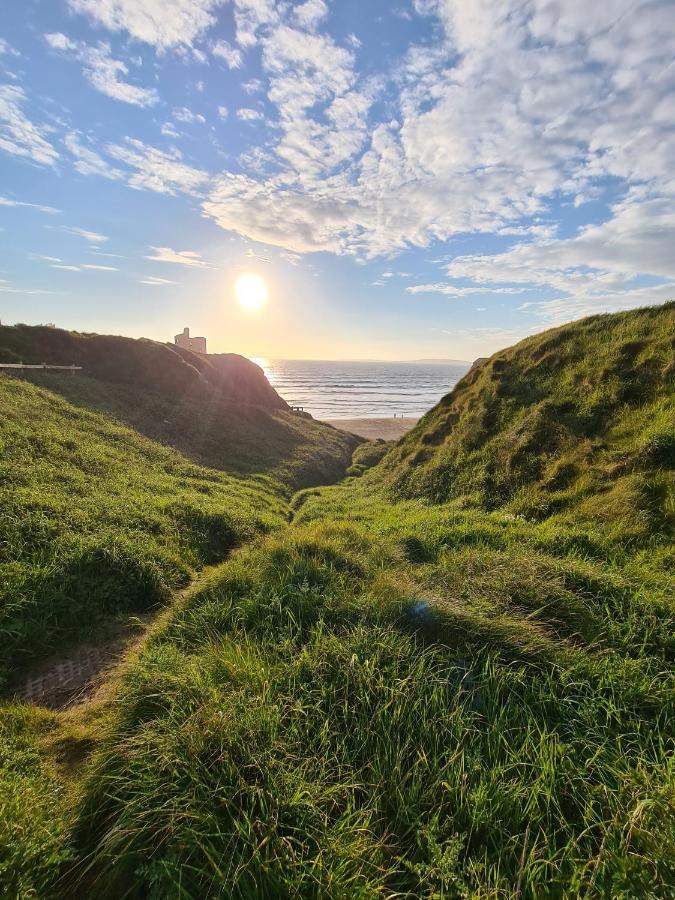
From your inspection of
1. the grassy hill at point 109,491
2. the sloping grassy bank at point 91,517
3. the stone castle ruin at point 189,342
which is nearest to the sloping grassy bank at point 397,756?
the sloping grassy bank at point 91,517

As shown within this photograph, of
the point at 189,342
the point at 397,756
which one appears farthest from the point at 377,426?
the point at 397,756

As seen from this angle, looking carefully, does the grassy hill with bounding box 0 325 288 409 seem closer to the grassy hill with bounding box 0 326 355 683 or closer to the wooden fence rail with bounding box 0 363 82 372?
the grassy hill with bounding box 0 326 355 683

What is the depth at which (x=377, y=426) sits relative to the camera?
2367 inches

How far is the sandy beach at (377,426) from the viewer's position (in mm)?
53656

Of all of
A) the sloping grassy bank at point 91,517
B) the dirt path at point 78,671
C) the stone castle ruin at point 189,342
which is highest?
the stone castle ruin at point 189,342

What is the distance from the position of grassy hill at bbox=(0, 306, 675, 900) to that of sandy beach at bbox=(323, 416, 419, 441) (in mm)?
45217

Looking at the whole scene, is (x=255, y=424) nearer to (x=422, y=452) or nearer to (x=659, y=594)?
(x=422, y=452)

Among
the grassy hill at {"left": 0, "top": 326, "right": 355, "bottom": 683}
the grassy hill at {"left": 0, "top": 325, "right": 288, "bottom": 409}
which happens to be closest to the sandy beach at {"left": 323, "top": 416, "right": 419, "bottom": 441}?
the grassy hill at {"left": 0, "top": 325, "right": 288, "bottom": 409}

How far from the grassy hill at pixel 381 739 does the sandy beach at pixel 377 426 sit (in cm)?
4522

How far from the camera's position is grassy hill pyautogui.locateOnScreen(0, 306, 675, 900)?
270cm

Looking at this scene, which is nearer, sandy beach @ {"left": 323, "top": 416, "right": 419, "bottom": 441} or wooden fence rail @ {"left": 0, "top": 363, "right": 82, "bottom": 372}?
wooden fence rail @ {"left": 0, "top": 363, "right": 82, "bottom": 372}

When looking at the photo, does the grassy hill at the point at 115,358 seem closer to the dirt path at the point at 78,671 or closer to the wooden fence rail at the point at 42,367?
the wooden fence rail at the point at 42,367

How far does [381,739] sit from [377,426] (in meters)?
57.2

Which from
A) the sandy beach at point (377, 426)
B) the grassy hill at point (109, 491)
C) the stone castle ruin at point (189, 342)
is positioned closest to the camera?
the grassy hill at point (109, 491)
